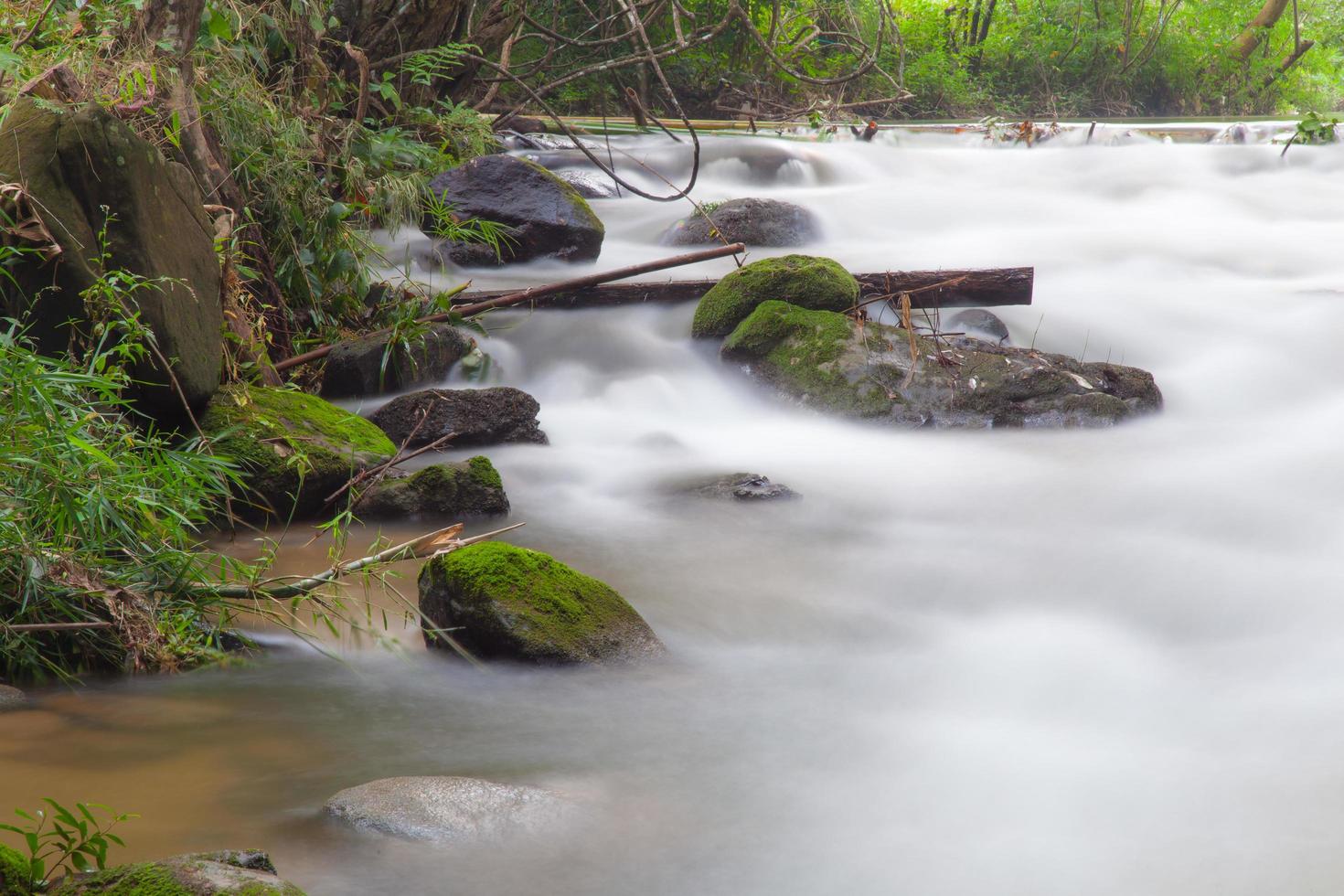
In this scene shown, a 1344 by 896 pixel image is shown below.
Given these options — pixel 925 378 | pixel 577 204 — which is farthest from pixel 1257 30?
pixel 925 378

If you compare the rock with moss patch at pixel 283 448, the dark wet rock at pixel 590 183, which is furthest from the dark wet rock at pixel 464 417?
the dark wet rock at pixel 590 183

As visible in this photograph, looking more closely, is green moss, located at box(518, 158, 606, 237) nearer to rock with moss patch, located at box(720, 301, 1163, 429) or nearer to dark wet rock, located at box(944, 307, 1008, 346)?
rock with moss patch, located at box(720, 301, 1163, 429)

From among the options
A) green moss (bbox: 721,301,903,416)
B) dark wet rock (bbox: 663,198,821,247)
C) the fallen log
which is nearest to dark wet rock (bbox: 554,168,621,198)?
dark wet rock (bbox: 663,198,821,247)

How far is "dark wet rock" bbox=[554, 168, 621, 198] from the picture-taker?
1023 cm

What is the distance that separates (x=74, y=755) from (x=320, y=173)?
4636mm

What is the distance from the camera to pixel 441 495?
4.33m

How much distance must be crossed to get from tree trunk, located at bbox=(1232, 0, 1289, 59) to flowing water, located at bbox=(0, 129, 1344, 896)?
15.6 m

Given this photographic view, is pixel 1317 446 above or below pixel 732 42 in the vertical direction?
below

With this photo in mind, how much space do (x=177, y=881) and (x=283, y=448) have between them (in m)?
2.72

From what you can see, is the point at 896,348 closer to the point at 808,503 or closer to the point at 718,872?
the point at 808,503

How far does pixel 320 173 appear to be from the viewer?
6.44m

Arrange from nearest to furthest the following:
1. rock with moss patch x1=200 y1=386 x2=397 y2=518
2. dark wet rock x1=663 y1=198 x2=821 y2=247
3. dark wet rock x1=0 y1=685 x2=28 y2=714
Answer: dark wet rock x1=0 y1=685 x2=28 y2=714 < rock with moss patch x1=200 y1=386 x2=397 y2=518 < dark wet rock x1=663 y1=198 x2=821 y2=247

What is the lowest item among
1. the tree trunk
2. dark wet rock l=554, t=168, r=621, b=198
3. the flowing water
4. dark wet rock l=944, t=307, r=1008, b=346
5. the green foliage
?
the flowing water

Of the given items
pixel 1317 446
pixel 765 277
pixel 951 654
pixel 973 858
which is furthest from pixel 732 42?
pixel 973 858
